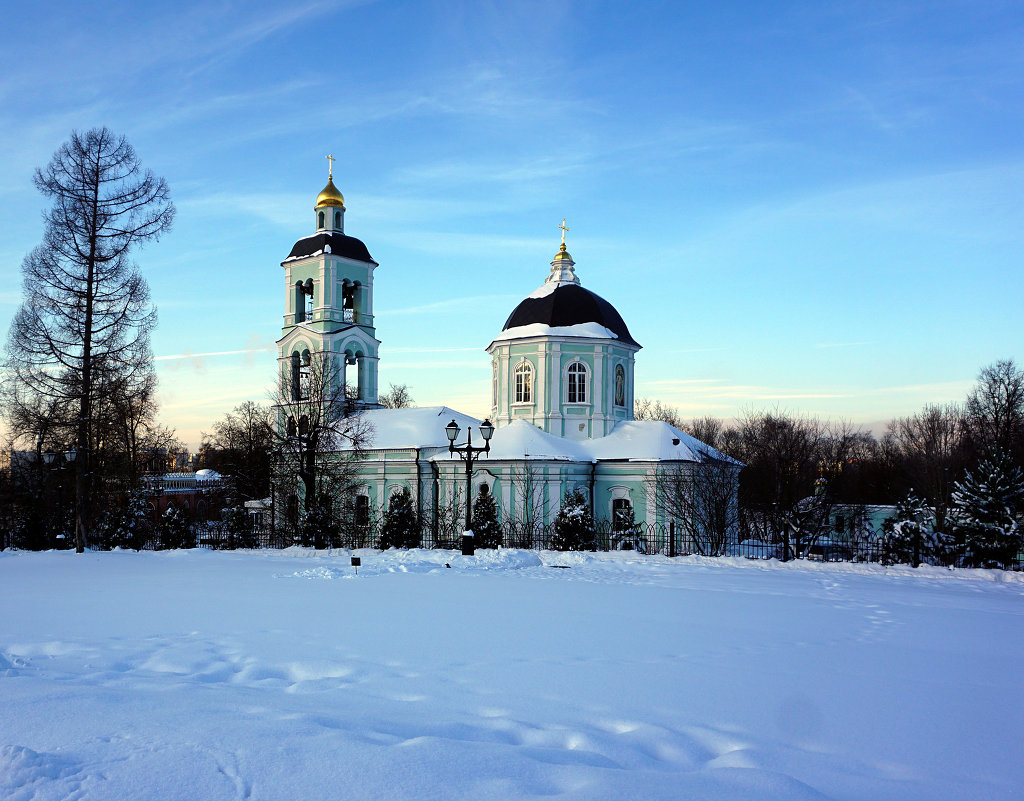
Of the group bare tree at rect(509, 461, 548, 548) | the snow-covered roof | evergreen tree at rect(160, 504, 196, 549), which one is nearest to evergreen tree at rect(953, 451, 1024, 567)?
the snow-covered roof

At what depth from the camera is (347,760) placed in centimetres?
359

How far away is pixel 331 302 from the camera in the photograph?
36969 millimetres

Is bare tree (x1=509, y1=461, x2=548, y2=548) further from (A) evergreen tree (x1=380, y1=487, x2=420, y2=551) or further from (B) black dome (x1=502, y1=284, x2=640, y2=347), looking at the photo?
(B) black dome (x1=502, y1=284, x2=640, y2=347)

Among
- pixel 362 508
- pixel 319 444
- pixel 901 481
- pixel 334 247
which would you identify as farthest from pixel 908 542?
pixel 901 481

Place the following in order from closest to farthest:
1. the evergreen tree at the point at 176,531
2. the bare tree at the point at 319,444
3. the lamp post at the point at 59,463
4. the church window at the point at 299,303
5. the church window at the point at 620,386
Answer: the lamp post at the point at 59,463 < the evergreen tree at the point at 176,531 < the bare tree at the point at 319,444 < the church window at the point at 620,386 < the church window at the point at 299,303

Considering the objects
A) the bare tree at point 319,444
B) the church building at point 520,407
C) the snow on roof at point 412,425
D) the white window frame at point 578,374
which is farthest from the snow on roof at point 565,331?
the bare tree at point 319,444

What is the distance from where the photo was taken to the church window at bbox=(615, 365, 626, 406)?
3400 cm

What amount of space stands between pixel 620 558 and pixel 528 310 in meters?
18.5

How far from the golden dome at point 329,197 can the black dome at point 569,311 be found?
1106 cm

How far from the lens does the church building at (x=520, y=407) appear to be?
30.5 metres

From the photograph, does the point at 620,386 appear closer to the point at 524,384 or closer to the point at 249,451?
the point at 524,384

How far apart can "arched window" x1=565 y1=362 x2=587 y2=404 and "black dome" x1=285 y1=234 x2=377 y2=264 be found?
12.1 meters

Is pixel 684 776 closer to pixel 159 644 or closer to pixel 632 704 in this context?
pixel 632 704

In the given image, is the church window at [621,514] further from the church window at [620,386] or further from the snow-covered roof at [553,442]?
the church window at [620,386]
